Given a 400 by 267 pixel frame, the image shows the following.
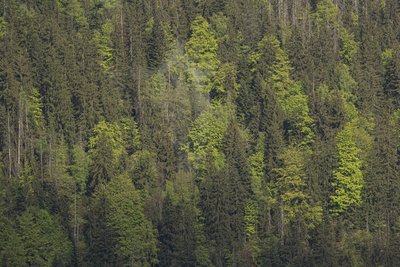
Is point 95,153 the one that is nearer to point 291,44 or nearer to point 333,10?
point 291,44

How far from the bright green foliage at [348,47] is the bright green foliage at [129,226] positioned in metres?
46.3

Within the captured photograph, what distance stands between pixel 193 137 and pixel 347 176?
16.9m

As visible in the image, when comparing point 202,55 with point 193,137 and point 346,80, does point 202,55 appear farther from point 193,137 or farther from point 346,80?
point 346,80

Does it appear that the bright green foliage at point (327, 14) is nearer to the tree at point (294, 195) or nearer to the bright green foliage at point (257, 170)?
the bright green foliage at point (257, 170)

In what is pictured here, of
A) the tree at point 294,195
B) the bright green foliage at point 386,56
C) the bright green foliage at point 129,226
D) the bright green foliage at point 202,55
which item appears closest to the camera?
the bright green foliage at point 129,226

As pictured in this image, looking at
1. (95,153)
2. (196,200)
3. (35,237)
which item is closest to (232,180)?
(196,200)

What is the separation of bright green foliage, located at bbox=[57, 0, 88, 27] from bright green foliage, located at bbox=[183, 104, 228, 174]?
979 inches

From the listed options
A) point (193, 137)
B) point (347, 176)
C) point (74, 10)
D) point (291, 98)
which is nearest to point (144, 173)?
point (193, 137)

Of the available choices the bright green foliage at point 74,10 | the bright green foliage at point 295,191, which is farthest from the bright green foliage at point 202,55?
the bright green foliage at point 295,191

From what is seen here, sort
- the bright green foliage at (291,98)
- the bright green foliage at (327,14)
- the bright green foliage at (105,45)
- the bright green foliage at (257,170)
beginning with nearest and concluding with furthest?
the bright green foliage at (257,170) < the bright green foliage at (291,98) < the bright green foliage at (105,45) < the bright green foliage at (327,14)

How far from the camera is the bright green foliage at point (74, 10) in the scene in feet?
523

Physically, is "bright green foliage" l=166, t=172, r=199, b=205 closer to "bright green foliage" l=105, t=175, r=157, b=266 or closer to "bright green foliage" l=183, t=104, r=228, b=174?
"bright green foliage" l=183, t=104, r=228, b=174

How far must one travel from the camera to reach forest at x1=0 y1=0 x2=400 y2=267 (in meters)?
124

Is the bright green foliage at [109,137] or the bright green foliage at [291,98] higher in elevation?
the bright green foliage at [291,98]
